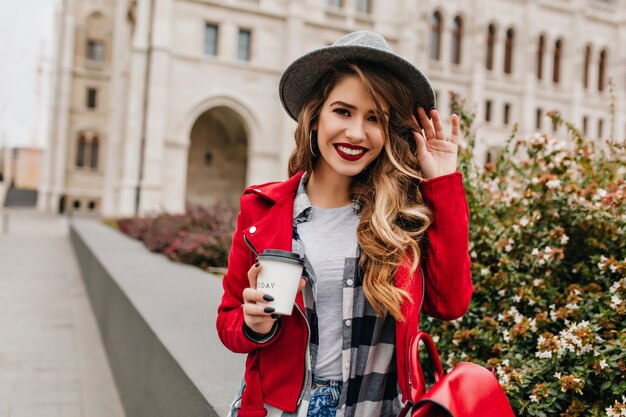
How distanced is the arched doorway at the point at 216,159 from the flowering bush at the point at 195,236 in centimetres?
1404

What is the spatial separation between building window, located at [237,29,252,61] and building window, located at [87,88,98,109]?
1728 cm

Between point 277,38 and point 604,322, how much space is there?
25006mm

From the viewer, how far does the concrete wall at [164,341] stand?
275 centimetres

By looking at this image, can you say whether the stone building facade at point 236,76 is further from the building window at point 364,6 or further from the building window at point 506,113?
the building window at point 506,113

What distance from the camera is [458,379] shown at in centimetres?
138

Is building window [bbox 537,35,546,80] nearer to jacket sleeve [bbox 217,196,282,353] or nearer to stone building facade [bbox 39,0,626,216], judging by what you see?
stone building facade [bbox 39,0,626,216]

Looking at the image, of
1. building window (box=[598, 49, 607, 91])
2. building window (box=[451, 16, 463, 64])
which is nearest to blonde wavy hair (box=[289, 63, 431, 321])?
building window (box=[451, 16, 463, 64])

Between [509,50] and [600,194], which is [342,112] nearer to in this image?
[600,194]

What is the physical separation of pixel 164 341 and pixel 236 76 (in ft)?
75.3

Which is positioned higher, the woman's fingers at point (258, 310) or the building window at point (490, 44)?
the building window at point (490, 44)

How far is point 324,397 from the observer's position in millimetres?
1731

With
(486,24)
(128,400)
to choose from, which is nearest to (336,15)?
(486,24)

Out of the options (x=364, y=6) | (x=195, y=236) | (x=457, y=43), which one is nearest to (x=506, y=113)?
(x=457, y=43)

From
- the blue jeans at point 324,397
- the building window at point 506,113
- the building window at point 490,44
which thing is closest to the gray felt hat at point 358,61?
the blue jeans at point 324,397
